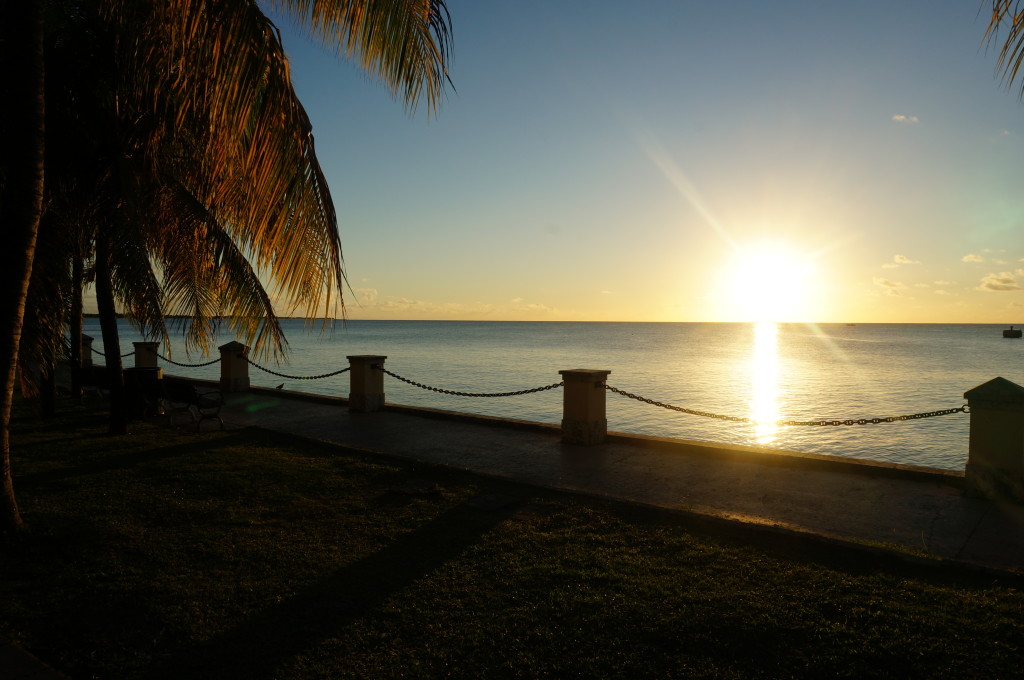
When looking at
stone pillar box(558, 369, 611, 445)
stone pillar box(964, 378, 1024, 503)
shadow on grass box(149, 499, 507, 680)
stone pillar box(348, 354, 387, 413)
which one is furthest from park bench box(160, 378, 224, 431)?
stone pillar box(964, 378, 1024, 503)

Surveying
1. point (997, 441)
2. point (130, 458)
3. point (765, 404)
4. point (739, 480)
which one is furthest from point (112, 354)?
point (765, 404)

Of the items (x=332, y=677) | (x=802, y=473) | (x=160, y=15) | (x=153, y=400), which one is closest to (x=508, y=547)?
(x=332, y=677)

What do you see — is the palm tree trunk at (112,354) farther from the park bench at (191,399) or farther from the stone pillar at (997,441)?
the stone pillar at (997,441)

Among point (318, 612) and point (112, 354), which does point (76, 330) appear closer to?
point (112, 354)

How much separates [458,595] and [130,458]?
6812 mm

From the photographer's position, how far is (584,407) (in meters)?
9.70

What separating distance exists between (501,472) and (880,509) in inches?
177

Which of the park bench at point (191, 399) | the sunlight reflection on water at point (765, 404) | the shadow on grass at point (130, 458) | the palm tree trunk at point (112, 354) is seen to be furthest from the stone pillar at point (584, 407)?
the palm tree trunk at point (112, 354)

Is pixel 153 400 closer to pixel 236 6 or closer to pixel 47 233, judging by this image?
pixel 47 233

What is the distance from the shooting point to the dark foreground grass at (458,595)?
11.7ft

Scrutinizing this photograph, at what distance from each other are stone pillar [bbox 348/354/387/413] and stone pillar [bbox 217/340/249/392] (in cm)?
501

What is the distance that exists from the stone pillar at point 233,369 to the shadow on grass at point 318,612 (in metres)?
12.6

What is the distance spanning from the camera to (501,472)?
8.03 m

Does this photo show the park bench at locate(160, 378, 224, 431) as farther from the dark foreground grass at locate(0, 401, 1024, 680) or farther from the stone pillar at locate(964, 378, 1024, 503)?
the stone pillar at locate(964, 378, 1024, 503)
